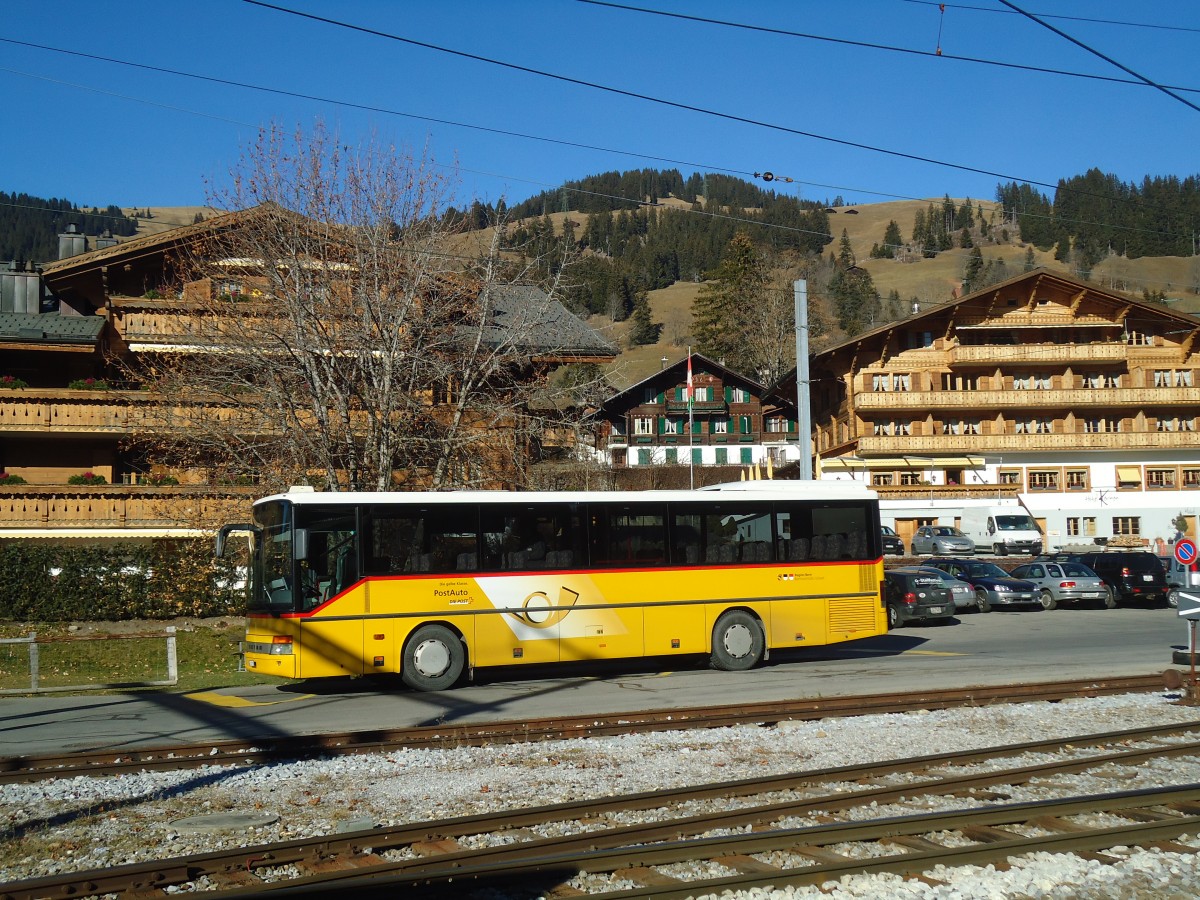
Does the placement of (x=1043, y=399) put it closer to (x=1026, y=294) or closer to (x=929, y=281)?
(x=1026, y=294)

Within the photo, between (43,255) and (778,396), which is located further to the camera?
(43,255)

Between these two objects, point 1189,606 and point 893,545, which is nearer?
point 1189,606

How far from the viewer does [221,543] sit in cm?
1605

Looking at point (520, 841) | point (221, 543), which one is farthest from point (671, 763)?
point (221, 543)

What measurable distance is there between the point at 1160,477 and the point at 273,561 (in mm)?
60525

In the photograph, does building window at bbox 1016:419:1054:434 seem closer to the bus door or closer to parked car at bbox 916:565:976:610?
parked car at bbox 916:565:976:610

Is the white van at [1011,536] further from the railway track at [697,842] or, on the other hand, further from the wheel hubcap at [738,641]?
the railway track at [697,842]

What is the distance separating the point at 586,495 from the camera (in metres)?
18.1

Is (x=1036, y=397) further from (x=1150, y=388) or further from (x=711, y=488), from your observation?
(x=711, y=488)

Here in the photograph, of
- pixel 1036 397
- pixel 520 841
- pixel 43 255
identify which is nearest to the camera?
pixel 520 841

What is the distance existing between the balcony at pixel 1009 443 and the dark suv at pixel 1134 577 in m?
27.9

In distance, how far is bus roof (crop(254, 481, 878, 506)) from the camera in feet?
54.7

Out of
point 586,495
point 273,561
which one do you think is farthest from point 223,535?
point 586,495

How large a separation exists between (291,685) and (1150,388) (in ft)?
193
